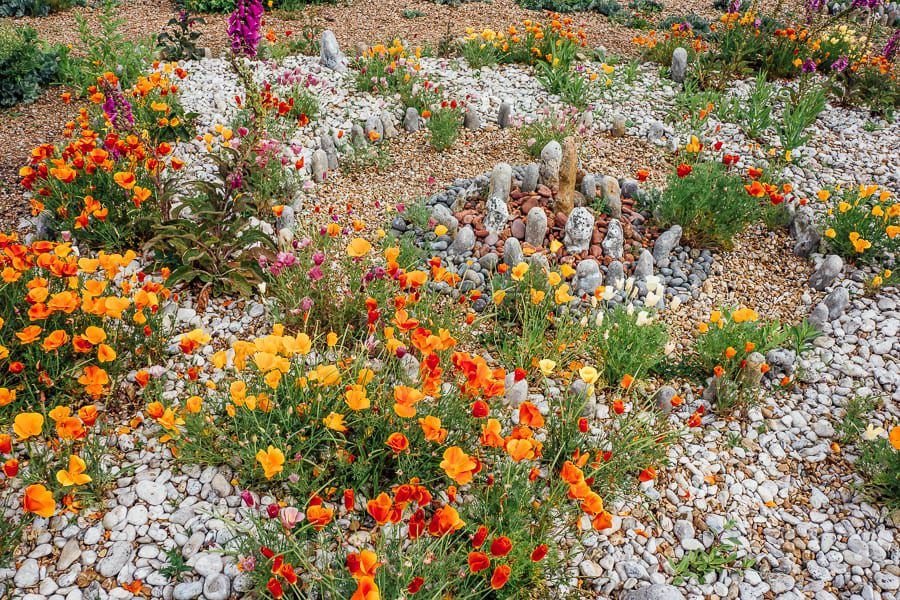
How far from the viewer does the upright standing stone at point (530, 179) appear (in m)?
4.64

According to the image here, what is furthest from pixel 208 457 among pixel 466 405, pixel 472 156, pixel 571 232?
pixel 472 156

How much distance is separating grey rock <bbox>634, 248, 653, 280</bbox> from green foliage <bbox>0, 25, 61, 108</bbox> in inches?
243

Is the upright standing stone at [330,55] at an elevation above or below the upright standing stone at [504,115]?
above

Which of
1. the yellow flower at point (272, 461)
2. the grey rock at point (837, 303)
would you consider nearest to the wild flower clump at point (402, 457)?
the yellow flower at point (272, 461)

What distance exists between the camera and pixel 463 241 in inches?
168

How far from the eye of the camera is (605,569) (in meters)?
2.61

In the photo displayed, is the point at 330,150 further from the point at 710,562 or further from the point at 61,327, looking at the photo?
the point at 710,562

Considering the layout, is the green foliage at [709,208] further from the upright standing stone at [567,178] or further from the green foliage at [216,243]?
the green foliage at [216,243]

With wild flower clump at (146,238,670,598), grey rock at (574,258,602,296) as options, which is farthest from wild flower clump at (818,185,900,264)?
wild flower clump at (146,238,670,598)

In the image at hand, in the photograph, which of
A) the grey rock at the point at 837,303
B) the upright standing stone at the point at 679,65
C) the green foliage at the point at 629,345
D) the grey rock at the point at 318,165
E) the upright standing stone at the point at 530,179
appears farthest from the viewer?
the upright standing stone at the point at 679,65

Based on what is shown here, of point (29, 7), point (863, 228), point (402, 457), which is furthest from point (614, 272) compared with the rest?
point (29, 7)

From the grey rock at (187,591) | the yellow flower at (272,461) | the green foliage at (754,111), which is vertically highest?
the green foliage at (754,111)

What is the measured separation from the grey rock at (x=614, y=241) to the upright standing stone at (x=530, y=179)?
2.32 feet

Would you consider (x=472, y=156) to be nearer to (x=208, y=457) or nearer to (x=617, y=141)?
(x=617, y=141)
